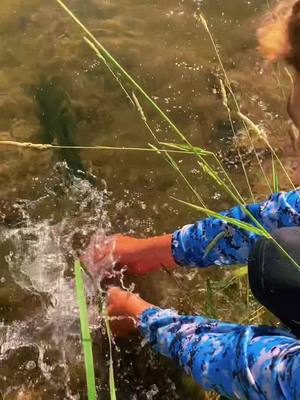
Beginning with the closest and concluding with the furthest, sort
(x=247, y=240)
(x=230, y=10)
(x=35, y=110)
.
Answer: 1. (x=247, y=240)
2. (x=35, y=110)
3. (x=230, y=10)

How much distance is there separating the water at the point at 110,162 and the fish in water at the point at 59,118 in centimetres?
3

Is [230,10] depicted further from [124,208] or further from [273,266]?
[273,266]

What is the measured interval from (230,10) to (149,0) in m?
0.43

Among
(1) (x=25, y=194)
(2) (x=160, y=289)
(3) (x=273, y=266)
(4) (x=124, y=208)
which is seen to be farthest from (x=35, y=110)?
(3) (x=273, y=266)

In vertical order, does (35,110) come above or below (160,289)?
above

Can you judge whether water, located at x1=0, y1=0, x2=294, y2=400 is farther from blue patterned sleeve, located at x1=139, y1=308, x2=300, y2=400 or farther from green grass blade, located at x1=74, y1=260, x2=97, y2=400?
green grass blade, located at x1=74, y1=260, x2=97, y2=400

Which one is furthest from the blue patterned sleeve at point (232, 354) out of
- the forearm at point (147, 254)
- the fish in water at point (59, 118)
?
the fish in water at point (59, 118)

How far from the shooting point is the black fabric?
5.05 ft

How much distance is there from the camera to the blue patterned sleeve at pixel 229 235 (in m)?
1.88

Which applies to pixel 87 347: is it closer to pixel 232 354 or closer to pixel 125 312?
pixel 232 354

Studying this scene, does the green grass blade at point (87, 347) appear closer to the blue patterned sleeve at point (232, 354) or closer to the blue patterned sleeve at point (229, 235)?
the blue patterned sleeve at point (232, 354)

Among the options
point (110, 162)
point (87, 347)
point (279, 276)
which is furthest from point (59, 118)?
point (87, 347)

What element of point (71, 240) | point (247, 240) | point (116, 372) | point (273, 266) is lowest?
point (116, 372)

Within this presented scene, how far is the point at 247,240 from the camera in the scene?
192 centimetres
